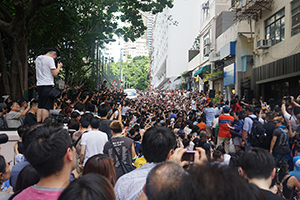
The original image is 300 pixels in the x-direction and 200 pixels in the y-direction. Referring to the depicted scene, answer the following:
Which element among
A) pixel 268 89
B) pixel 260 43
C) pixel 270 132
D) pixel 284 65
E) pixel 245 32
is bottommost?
pixel 270 132

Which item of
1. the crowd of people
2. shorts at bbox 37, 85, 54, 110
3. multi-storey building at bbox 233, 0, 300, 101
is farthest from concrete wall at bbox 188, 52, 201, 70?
shorts at bbox 37, 85, 54, 110

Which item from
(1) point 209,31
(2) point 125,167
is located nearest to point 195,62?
(1) point 209,31

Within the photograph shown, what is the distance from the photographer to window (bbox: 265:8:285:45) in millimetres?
16641

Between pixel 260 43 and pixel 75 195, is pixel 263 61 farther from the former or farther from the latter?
pixel 75 195

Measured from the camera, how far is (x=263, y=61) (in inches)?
747

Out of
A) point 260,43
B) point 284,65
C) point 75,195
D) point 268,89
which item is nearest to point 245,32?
point 260,43

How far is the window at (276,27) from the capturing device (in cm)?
1664

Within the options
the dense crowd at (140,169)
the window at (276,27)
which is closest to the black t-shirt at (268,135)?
the dense crowd at (140,169)

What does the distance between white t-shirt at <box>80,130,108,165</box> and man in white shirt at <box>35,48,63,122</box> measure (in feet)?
5.41

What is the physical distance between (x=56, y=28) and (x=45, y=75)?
1011cm

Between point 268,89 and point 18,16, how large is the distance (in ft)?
52.2

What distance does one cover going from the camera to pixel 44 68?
18.0 ft

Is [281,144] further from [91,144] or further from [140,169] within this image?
[140,169]

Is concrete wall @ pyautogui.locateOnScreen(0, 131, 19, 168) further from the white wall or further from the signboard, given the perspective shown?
the white wall
